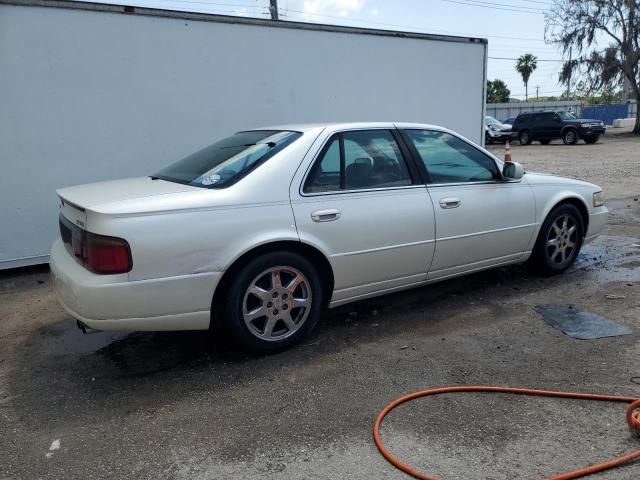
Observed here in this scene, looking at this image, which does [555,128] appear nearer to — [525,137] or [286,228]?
[525,137]

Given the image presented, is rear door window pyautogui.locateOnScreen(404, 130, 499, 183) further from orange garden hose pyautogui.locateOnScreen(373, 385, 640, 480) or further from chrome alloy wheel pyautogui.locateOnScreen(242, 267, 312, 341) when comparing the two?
orange garden hose pyautogui.locateOnScreen(373, 385, 640, 480)

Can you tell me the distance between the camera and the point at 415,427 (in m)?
2.85

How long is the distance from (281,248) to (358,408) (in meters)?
1.13

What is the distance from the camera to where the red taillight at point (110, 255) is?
306cm

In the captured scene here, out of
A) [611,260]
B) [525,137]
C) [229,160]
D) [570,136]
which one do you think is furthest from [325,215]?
[525,137]

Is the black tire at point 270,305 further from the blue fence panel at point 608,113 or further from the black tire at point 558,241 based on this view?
the blue fence panel at point 608,113

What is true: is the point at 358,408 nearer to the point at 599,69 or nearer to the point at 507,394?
the point at 507,394

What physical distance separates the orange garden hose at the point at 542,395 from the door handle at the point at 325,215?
1.25m

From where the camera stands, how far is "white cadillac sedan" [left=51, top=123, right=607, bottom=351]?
10.3ft

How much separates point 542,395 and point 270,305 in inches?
67.6

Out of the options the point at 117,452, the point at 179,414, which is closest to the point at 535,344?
the point at 179,414

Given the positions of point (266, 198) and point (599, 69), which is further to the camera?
point (599, 69)

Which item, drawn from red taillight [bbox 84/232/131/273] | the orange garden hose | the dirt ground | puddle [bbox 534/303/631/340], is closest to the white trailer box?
the dirt ground

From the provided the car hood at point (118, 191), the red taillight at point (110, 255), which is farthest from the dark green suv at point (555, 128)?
the red taillight at point (110, 255)
